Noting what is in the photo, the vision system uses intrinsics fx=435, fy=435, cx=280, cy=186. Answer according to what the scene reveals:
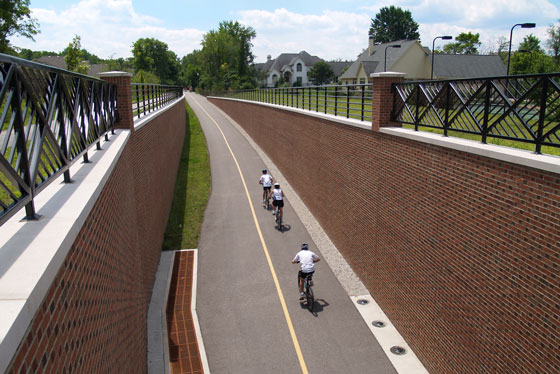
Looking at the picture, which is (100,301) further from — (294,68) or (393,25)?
(393,25)

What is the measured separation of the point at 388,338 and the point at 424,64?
47641mm

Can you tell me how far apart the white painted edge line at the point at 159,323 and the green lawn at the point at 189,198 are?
1885 mm

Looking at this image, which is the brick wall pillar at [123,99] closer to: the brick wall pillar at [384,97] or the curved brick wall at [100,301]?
the curved brick wall at [100,301]

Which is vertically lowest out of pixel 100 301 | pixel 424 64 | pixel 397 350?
pixel 397 350

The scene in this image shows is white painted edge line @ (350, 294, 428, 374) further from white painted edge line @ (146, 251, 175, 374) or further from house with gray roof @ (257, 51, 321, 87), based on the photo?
house with gray roof @ (257, 51, 321, 87)

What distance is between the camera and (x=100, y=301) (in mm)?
4664

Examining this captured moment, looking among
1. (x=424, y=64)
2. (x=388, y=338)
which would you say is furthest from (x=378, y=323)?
(x=424, y=64)

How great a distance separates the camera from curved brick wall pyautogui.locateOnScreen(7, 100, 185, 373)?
9.27 feet

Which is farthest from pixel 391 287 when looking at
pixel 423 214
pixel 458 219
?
pixel 458 219

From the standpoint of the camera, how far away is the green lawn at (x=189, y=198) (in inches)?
645

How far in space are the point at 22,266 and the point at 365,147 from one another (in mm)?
10774

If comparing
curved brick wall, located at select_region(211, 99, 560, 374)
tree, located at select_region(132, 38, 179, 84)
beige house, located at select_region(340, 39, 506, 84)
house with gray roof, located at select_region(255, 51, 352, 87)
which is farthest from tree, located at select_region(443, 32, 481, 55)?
curved brick wall, located at select_region(211, 99, 560, 374)

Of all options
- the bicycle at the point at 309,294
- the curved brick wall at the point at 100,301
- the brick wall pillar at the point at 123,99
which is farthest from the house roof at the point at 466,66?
the curved brick wall at the point at 100,301

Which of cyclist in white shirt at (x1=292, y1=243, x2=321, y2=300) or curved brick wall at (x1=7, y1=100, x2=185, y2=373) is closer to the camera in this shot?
curved brick wall at (x1=7, y1=100, x2=185, y2=373)
